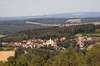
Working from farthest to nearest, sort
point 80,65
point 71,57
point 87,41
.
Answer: point 87,41 < point 71,57 < point 80,65

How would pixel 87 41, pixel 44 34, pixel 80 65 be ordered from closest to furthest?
1. pixel 80 65
2. pixel 87 41
3. pixel 44 34

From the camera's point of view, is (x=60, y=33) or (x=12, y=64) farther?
(x=60, y=33)

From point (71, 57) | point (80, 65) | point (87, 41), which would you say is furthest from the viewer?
point (87, 41)

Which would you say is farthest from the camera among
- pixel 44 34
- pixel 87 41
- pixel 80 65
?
pixel 44 34

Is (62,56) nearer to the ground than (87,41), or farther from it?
farther from it

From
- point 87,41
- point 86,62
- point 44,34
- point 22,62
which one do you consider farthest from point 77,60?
point 44,34

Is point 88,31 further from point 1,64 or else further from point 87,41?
point 1,64

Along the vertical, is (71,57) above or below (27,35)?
above

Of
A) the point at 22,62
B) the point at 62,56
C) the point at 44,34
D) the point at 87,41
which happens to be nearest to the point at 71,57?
the point at 62,56

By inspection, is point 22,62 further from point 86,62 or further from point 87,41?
point 87,41
